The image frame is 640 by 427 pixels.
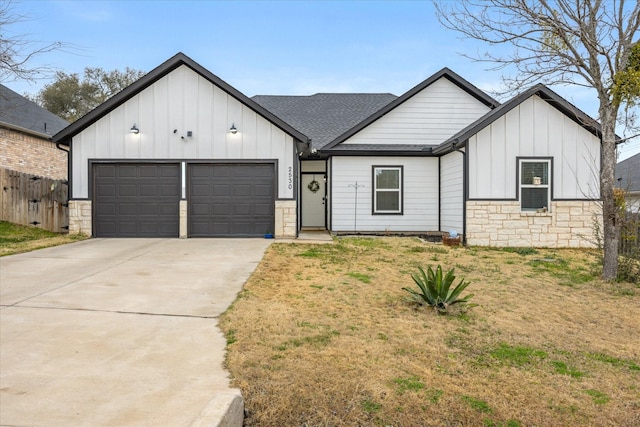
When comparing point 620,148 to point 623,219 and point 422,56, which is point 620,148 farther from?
point 422,56

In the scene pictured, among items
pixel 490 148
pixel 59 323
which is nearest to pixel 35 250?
pixel 59 323

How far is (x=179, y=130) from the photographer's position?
1209 centimetres

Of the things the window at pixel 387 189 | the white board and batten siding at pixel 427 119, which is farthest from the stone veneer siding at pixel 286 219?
the white board and batten siding at pixel 427 119

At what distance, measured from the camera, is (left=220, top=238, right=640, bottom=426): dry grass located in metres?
2.96

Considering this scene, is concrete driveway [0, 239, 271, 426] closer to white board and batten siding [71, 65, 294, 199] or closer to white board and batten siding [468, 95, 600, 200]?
white board and batten siding [71, 65, 294, 199]

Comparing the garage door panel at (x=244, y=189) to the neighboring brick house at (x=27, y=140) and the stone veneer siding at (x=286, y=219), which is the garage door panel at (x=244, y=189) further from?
the neighboring brick house at (x=27, y=140)

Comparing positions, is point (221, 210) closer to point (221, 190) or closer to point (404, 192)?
point (221, 190)

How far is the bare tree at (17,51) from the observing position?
9.76 meters

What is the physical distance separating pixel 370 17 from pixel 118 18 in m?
10.2

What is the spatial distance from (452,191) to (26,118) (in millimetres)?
20251

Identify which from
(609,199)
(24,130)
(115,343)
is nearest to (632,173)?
(609,199)

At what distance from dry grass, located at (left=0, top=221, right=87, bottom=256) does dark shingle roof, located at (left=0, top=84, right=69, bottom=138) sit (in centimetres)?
660

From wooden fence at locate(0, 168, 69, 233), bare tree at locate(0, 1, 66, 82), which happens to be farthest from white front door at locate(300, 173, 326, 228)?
bare tree at locate(0, 1, 66, 82)

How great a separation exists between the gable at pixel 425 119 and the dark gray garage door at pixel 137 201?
5839mm
